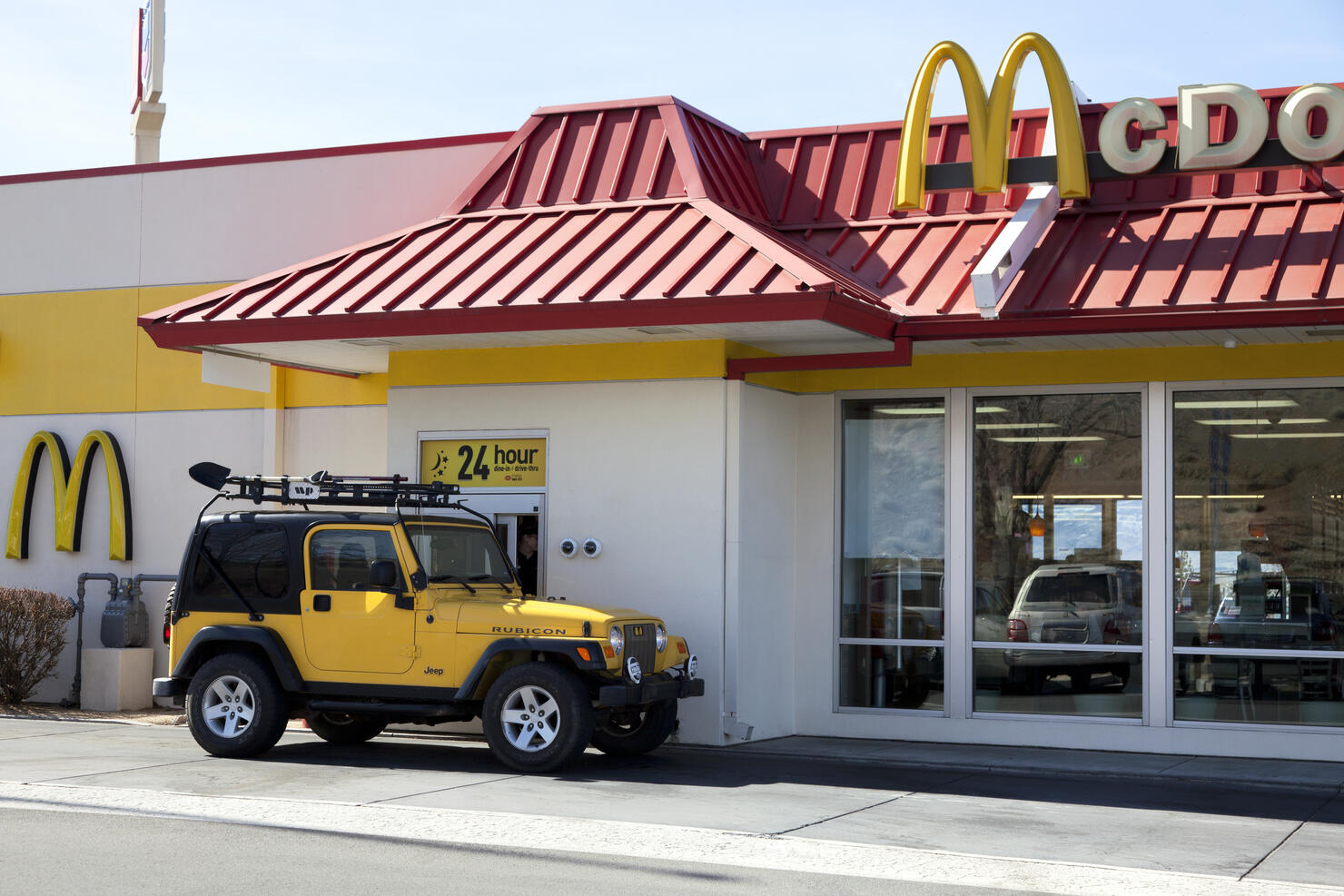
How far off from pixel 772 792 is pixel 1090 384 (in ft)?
17.3

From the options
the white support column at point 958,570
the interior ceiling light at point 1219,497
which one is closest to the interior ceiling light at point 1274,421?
the interior ceiling light at point 1219,497

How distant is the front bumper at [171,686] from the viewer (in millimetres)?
12172

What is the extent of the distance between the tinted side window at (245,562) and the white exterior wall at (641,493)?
111 inches

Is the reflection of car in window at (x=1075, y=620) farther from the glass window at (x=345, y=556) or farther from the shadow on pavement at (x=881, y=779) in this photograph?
the glass window at (x=345, y=556)

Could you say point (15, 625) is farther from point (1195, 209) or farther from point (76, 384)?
point (1195, 209)

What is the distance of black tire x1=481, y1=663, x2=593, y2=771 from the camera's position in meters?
11.2

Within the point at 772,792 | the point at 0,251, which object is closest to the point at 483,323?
the point at 772,792

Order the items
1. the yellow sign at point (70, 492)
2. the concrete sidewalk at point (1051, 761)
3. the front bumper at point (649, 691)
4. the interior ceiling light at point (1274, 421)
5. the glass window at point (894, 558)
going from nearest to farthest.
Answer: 1. the front bumper at point (649, 691)
2. the concrete sidewalk at point (1051, 761)
3. the interior ceiling light at point (1274, 421)
4. the glass window at point (894, 558)
5. the yellow sign at point (70, 492)

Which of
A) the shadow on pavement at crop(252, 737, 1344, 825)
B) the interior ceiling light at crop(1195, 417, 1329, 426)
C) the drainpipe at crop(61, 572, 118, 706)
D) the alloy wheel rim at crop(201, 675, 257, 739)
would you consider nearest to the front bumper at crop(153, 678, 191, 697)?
the alloy wheel rim at crop(201, 675, 257, 739)

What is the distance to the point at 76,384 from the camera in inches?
690

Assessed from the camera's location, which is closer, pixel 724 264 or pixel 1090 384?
pixel 724 264

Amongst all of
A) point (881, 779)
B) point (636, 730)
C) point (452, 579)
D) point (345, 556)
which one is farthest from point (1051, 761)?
point (345, 556)

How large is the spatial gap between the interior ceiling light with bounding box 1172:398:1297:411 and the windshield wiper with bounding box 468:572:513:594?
6123mm

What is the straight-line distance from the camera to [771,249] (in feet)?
41.3
